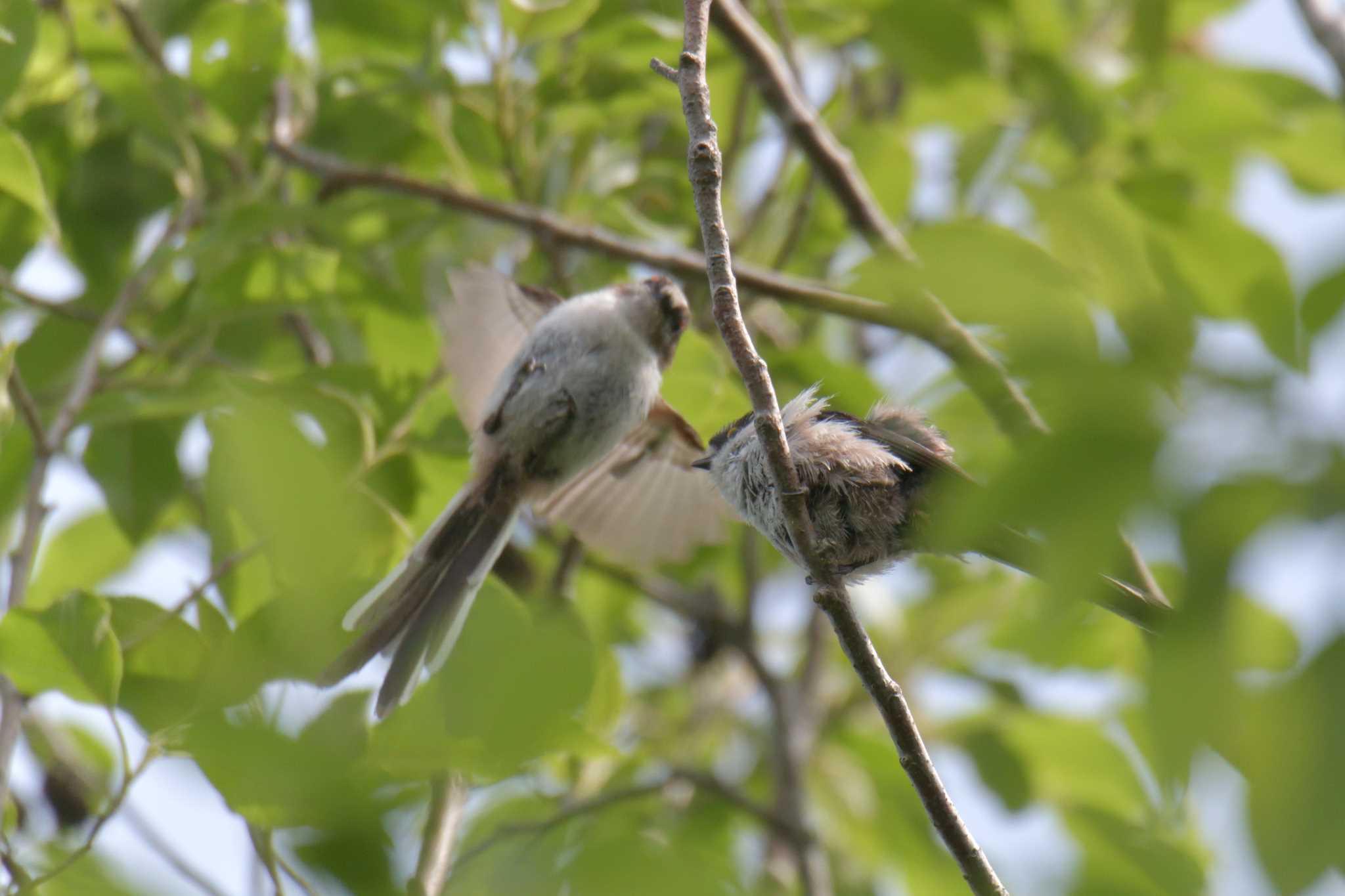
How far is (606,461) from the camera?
4.01 metres

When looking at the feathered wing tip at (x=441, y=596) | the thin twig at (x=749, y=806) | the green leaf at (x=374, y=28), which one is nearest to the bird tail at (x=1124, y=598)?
the feathered wing tip at (x=441, y=596)

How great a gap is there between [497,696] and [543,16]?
2.51 meters

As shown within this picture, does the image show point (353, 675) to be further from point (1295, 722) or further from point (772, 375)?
point (1295, 722)

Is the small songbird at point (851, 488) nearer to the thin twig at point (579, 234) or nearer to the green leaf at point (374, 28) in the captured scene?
the thin twig at point (579, 234)

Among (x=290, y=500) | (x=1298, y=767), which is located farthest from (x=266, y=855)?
(x=1298, y=767)

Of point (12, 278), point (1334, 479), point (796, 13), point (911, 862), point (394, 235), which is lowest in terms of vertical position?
point (911, 862)

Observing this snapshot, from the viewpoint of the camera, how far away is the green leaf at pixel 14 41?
2766 millimetres

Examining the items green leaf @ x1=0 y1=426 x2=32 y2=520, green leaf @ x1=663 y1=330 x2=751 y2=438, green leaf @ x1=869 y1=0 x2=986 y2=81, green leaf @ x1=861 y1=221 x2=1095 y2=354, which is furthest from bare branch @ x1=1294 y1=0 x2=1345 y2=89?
green leaf @ x1=0 y1=426 x2=32 y2=520

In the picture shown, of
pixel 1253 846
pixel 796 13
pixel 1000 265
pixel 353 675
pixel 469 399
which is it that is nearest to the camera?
pixel 1253 846

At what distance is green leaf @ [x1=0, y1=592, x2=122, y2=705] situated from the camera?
216 cm

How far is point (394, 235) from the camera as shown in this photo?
401 centimetres

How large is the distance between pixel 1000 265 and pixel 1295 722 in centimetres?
46

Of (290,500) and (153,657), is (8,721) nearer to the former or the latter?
(153,657)

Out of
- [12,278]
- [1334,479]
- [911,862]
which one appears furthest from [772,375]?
[1334,479]
